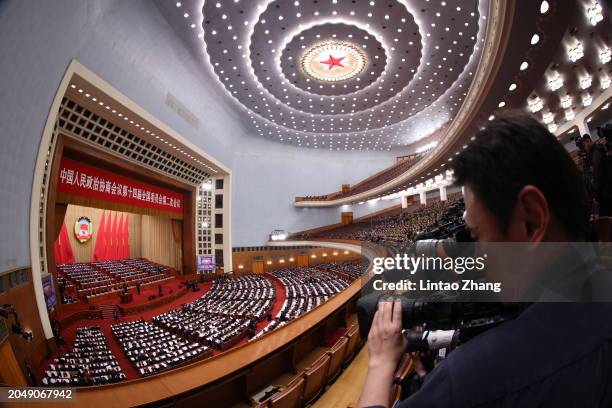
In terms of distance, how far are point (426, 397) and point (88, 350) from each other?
9147 mm

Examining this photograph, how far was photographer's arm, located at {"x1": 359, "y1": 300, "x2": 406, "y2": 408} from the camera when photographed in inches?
23.6

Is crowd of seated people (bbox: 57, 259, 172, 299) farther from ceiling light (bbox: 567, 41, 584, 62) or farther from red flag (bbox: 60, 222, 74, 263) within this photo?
ceiling light (bbox: 567, 41, 584, 62)

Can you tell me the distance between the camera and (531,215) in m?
0.53

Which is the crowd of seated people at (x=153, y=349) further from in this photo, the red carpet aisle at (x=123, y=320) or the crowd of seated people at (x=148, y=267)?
the crowd of seated people at (x=148, y=267)

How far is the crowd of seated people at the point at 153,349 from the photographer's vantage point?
233 inches

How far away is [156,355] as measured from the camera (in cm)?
650

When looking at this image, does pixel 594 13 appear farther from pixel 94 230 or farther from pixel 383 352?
pixel 94 230

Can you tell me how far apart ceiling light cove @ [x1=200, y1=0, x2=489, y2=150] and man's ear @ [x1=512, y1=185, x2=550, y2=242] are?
1310 centimetres

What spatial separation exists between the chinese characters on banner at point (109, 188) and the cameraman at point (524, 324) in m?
13.0

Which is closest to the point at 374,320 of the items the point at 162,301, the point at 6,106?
the point at 6,106

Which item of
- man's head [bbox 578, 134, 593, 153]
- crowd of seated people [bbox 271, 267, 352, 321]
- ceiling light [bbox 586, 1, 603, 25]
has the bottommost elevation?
crowd of seated people [bbox 271, 267, 352, 321]

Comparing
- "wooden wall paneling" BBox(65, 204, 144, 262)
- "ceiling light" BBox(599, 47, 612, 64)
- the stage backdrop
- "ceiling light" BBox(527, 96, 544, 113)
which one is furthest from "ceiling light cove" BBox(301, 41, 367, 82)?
"wooden wall paneling" BBox(65, 204, 144, 262)

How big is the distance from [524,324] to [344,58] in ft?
54.0

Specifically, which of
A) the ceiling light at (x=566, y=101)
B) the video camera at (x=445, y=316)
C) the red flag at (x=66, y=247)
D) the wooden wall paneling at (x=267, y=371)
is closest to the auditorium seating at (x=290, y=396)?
the wooden wall paneling at (x=267, y=371)
